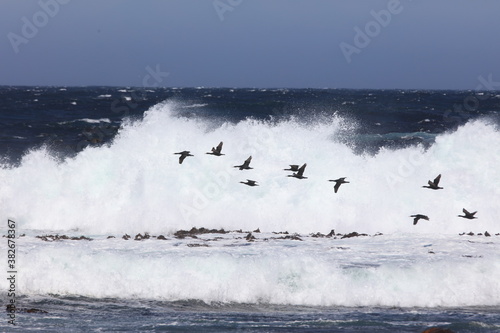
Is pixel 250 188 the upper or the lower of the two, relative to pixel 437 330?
upper

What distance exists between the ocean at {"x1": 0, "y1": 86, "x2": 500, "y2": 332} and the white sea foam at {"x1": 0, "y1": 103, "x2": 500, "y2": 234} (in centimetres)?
7

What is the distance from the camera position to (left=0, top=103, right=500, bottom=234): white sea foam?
83.4 feet

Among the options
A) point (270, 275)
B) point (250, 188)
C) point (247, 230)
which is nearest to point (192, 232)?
point (247, 230)

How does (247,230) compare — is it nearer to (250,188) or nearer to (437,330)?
(250,188)

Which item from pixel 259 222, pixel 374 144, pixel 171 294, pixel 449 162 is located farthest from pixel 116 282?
pixel 374 144

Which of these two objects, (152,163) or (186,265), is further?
(152,163)

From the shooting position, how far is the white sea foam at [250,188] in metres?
25.4

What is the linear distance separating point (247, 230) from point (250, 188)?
2.96 meters

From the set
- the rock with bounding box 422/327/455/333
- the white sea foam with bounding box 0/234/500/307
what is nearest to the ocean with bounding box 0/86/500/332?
the white sea foam with bounding box 0/234/500/307

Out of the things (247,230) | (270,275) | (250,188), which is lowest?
(270,275)

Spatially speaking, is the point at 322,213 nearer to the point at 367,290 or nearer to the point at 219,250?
the point at 219,250

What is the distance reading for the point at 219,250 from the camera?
62.3 feet

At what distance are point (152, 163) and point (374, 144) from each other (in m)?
15.1

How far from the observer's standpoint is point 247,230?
24.6 metres
